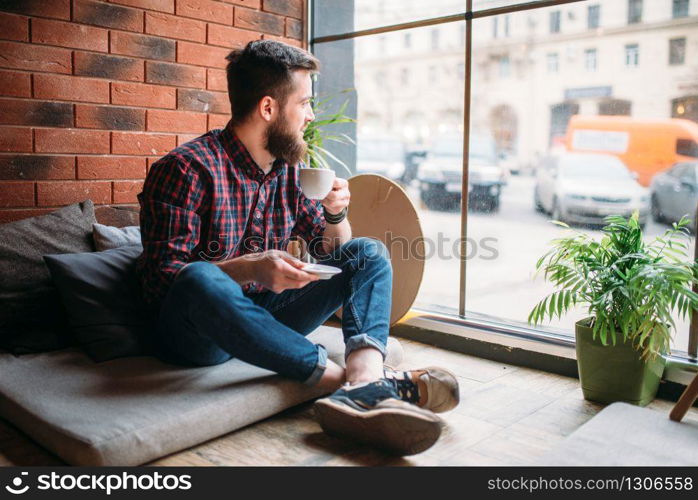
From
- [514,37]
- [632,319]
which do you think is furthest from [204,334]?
[514,37]

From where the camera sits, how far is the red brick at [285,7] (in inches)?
123

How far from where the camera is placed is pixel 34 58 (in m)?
2.31

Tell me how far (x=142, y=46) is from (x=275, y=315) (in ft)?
4.49

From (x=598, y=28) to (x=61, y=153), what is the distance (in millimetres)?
2158

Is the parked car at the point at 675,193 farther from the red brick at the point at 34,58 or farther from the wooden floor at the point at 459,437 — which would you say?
the red brick at the point at 34,58

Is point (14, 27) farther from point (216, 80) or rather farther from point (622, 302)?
point (622, 302)

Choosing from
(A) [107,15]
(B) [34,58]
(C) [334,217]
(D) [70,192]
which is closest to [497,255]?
(C) [334,217]

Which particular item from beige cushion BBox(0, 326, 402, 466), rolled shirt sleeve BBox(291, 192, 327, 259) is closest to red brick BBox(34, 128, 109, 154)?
beige cushion BBox(0, 326, 402, 466)

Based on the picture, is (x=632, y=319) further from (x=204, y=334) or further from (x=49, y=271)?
(x=49, y=271)

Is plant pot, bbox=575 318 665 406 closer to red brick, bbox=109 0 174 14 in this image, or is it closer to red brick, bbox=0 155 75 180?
red brick, bbox=0 155 75 180

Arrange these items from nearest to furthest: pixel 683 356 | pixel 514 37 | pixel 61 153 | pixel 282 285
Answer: pixel 282 285 < pixel 683 356 < pixel 61 153 < pixel 514 37

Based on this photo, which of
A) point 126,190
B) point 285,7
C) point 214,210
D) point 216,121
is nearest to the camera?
point 214,210
